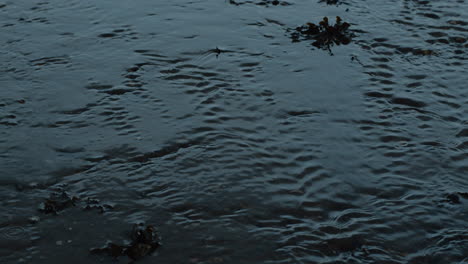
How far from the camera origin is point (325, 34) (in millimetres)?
10133

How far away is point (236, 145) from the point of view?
23.2ft

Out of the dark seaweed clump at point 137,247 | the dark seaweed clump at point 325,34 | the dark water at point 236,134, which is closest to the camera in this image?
the dark seaweed clump at point 137,247

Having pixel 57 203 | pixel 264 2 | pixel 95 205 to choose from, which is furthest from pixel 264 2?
pixel 57 203

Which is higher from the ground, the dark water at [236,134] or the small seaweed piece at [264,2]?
the small seaweed piece at [264,2]

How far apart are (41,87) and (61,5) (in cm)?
397

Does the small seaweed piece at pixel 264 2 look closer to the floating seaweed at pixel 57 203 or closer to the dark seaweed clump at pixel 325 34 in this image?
the dark seaweed clump at pixel 325 34

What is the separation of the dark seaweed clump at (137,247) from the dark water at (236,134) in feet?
0.29

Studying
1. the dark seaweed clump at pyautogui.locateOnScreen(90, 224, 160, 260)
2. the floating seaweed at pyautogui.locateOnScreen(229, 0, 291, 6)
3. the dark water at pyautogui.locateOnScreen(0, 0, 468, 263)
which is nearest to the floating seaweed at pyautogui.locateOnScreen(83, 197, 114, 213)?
the dark water at pyautogui.locateOnScreen(0, 0, 468, 263)

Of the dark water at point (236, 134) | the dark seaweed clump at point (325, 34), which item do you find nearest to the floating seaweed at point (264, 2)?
the dark water at point (236, 134)

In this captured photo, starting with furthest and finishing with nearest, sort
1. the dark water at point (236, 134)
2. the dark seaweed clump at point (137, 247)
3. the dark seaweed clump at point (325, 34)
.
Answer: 1. the dark seaweed clump at point (325, 34)
2. the dark water at point (236, 134)
3. the dark seaweed clump at point (137, 247)

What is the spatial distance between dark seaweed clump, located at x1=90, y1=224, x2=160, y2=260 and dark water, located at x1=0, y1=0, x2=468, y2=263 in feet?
0.29

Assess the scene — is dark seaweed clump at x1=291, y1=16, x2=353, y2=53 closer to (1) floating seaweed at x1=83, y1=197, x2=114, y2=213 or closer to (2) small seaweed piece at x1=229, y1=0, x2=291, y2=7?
(2) small seaweed piece at x1=229, y1=0, x2=291, y2=7

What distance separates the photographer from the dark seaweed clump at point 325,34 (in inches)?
394

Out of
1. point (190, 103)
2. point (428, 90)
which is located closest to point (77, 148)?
point (190, 103)
